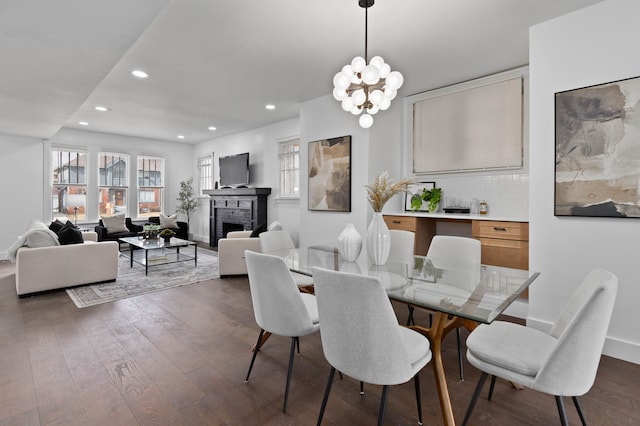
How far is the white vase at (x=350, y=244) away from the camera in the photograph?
2.40 meters

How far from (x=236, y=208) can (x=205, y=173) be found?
215cm

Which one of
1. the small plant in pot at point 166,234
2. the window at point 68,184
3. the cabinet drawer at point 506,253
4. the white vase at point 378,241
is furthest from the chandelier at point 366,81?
the window at point 68,184

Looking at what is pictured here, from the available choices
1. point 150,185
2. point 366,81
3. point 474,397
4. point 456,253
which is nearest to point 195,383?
point 474,397

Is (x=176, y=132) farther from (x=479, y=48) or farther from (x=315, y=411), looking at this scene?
(x=315, y=411)

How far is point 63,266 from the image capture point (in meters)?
4.01

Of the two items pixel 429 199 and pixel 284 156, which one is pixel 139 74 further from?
pixel 429 199

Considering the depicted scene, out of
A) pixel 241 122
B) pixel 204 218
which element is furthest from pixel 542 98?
pixel 204 218

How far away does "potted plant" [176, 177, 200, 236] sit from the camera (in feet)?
28.0

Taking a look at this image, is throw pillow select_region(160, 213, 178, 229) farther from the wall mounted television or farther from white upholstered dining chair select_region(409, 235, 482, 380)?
white upholstered dining chair select_region(409, 235, 482, 380)

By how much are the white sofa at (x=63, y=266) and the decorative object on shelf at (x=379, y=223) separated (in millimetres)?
3777

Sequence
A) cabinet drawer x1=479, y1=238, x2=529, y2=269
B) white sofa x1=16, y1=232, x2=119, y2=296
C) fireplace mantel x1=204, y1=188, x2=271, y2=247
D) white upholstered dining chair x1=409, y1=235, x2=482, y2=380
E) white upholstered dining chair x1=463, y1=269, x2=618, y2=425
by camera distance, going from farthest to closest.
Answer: fireplace mantel x1=204, y1=188, x2=271, y2=247 < white sofa x1=16, y1=232, x2=119, y2=296 < cabinet drawer x1=479, y1=238, x2=529, y2=269 < white upholstered dining chair x1=409, y1=235, x2=482, y2=380 < white upholstered dining chair x1=463, y1=269, x2=618, y2=425

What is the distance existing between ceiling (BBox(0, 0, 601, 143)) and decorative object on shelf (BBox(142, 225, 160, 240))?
204 cm

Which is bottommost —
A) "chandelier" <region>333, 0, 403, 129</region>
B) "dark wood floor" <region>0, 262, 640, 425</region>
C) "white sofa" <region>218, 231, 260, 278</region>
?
"dark wood floor" <region>0, 262, 640, 425</region>

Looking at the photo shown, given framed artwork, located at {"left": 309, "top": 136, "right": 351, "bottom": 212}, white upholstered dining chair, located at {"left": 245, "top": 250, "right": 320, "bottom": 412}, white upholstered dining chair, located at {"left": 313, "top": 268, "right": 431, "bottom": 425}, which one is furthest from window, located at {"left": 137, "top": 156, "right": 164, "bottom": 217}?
white upholstered dining chair, located at {"left": 313, "top": 268, "right": 431, "bottom": 425}
